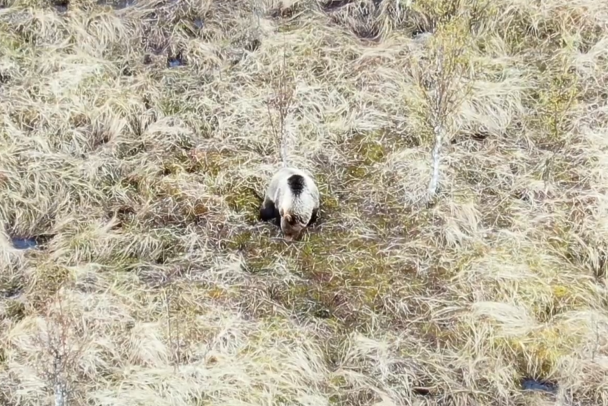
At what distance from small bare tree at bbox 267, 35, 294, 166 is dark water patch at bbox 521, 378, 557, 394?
2392 mm

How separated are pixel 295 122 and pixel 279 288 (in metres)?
1.72

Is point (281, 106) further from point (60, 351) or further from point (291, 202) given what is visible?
point (60, 351)

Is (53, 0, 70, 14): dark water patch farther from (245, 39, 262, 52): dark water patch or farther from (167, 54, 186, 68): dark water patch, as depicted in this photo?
(245, 39, 262, 52): dark water patch

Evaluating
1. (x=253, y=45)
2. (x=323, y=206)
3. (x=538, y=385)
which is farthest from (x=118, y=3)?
(x=538, y=385)

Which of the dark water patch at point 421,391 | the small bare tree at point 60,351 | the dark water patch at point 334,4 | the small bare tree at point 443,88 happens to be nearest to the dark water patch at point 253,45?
the dark water patch at point 334,4

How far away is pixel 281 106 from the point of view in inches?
230

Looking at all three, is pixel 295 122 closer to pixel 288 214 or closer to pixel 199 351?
pixel 288 214

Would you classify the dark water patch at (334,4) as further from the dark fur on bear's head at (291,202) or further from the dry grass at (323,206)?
the dark fur on bear's head at (291,202)

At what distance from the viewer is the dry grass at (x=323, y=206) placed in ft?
14.8

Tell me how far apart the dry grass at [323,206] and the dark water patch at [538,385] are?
1.8 inches

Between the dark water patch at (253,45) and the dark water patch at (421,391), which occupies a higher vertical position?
the dark water patch at (253,45)

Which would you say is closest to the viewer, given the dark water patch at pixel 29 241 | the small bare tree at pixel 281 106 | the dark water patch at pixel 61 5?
the dark water patch at pixel 29 241

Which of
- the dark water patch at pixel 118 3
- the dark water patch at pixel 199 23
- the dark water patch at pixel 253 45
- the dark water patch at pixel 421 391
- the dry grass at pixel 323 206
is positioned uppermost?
the dark water patch at pixel 118 3

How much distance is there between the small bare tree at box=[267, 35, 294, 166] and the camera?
5.88 metres
